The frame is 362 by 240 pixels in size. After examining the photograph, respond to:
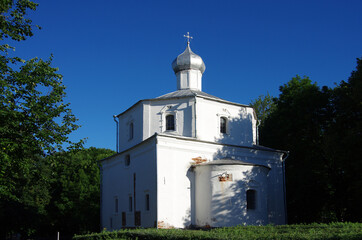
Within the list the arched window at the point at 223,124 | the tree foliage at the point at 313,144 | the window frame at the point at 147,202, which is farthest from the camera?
the tree foliage at the point at 313,144

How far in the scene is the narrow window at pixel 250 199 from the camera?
64.4ft

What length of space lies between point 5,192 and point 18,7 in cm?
632

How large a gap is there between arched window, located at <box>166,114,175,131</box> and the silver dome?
4.45m

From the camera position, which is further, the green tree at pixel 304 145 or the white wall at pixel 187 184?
the green tree at pixel 304 145

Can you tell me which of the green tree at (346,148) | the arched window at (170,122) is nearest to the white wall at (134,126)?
the arched window at (170,122)

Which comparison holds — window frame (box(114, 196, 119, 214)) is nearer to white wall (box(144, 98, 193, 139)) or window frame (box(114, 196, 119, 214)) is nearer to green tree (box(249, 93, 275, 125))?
white wall (box(144, 98, 193, 139))

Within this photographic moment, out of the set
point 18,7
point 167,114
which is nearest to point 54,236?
point 167,114

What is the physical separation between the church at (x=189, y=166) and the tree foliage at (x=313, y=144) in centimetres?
247

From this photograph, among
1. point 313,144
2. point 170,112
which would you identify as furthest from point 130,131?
point 313,144

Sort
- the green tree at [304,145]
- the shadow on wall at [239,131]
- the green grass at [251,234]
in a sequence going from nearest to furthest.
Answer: the green grass at [251,234]
the shadow on wall at [239,131]
the green tree at [304,145]

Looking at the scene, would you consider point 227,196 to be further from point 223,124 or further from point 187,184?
point 223,124

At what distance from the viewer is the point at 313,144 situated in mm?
25969

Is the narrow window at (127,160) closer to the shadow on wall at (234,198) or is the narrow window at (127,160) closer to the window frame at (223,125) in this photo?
the shadow on wall at (234,198)

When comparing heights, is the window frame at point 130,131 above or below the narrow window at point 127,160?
above
